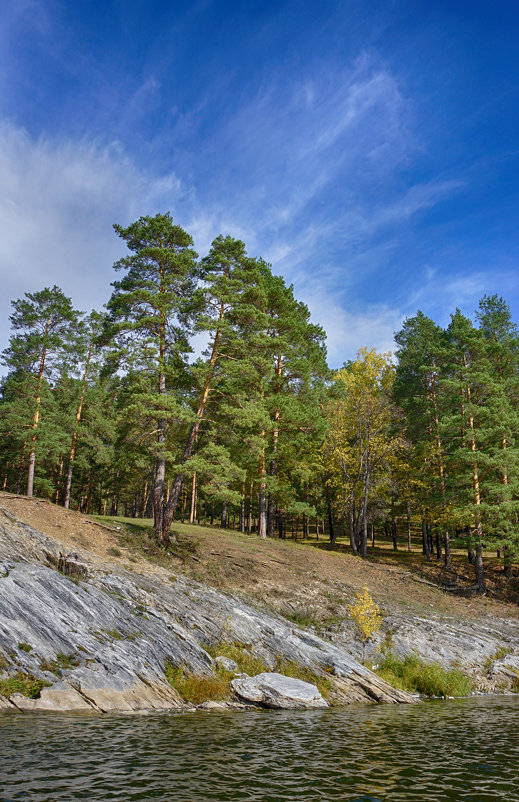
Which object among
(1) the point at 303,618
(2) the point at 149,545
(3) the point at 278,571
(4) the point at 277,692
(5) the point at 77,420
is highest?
(5) the point at 77,420

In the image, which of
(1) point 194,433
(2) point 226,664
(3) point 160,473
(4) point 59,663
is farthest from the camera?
(1) point 194,433

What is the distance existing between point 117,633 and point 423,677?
40.9ft

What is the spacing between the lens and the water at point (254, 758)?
7.60 m

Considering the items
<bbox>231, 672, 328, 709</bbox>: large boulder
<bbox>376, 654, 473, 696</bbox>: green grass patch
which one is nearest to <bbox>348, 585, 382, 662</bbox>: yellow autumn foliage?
<bbox>376, 654, 473, 696</bbox>: green grass patch

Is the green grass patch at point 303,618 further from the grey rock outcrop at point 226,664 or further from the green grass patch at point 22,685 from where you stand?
the green grass patch at point 22,685

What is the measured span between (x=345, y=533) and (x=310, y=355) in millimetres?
29962

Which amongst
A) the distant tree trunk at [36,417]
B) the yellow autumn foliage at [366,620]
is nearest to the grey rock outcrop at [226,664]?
the yellow autumn foliage at [366,620]

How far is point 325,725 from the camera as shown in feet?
42.5

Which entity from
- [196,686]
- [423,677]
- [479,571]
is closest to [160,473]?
[196,686]

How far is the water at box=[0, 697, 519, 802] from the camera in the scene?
760 centimetres

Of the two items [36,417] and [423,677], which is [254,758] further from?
A: [36,417]

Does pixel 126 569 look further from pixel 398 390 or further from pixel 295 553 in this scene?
pixel 398 390

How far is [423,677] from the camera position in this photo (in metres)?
19.6

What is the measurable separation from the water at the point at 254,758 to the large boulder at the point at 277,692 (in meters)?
1.65
